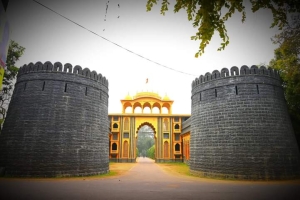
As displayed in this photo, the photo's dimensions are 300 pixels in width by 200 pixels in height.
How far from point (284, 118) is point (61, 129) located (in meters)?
13.8

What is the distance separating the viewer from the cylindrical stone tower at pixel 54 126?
34.9 feet

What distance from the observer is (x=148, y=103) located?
32.7 meters

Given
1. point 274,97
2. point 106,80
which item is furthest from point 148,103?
point 274,97

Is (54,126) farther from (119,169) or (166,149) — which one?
(166,149)

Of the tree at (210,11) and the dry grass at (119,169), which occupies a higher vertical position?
the tree at (210,11)

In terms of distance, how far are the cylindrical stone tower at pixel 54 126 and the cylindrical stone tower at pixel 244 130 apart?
7.23m

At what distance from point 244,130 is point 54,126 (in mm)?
11343

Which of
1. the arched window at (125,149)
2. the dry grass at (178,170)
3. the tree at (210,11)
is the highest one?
the tree at (210,11)

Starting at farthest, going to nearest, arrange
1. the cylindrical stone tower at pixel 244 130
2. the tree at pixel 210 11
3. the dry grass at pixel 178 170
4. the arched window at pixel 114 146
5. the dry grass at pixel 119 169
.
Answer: the arched window at pixel 114 146
the dry grass at pixel 119 169
the dry grass at pixel 178 170
the cylindrical stone tower at pixel 244 130
the tree at pixel 210 11

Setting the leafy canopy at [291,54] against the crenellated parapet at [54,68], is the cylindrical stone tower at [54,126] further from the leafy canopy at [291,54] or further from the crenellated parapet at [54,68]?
the leafy canopy at [291,54]

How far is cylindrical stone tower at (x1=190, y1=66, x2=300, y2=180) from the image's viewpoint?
10594 millimetres

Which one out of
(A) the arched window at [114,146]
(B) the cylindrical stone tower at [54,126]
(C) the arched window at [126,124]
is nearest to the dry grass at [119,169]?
(B) the cylindrical stone tower at [54,126]

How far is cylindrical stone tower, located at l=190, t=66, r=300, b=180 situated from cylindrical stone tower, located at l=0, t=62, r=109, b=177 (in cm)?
723

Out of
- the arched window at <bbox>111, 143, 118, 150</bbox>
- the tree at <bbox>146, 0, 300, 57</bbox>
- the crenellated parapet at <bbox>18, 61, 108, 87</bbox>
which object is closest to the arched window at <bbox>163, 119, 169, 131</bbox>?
the arched window at <bbox>111, 143, 118, 150</bbox>
